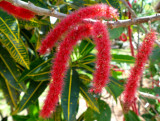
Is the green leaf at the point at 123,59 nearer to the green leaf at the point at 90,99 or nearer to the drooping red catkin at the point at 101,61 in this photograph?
the green leaf at the point at 90,99

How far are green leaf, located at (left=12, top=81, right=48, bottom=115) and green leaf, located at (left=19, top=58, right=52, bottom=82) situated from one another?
0.14 m

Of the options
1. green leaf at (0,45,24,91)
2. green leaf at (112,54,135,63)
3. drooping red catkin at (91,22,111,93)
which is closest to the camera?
drooping red catkin at (91,22,111,93)

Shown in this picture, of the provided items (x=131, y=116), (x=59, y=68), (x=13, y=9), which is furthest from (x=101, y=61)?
(x=131, y=116)

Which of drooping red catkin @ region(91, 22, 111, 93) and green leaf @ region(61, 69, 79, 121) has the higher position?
drooping red catkin @ region(91, 22, 111, 93)

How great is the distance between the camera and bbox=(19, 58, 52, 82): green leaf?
3.10 ft

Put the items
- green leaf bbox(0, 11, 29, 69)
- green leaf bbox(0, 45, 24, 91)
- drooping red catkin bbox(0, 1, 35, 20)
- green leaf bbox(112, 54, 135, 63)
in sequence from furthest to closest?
green leaf bbox(112, 54, 135, 63)
green leaf bbox(0, 45, 24, 91)
green leaf bbox(0, 11, 29, 69)
drooping red catkin bbox(0, 1, 35, 20)

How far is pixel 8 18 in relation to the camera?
80cm

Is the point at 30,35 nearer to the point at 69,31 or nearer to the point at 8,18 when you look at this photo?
the point at 8,18

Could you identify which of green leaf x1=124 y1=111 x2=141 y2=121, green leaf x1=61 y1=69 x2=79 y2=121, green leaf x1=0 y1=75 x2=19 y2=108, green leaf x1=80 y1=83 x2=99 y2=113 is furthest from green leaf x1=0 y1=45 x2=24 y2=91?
green leaf x1=124 y1=111 x2=141 y2=121

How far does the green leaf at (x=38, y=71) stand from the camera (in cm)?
95

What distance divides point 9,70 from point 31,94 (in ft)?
0.70

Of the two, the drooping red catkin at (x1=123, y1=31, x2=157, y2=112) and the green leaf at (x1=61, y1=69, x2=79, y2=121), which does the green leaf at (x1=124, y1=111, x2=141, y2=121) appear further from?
the drooping red catkin at (x1=123, y1=31, x2=157, y2=112)

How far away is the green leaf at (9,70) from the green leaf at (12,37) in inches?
8.0

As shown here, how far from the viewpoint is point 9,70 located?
38.5 inches
